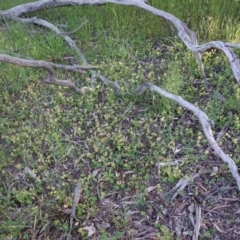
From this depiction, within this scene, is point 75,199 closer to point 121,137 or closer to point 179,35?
point 121,137

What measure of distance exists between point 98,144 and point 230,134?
1077 mm

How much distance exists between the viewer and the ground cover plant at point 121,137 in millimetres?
2918

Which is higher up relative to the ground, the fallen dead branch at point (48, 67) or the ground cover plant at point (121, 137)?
the fallen dead branch at point (48, 67)

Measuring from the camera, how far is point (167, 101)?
143 inches

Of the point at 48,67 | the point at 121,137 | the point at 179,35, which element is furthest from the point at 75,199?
the point at 179,35

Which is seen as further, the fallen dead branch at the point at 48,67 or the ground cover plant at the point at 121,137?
the fallen dead branch at the point at 48,67

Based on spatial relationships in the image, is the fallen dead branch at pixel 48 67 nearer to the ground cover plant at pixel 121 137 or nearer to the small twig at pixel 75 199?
the ground cover plant at pixel 121 137

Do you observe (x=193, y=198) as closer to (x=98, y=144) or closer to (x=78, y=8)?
(x=98, y=144)

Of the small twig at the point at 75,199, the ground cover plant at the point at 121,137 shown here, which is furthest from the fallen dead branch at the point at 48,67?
the small twig at the point at 75,199

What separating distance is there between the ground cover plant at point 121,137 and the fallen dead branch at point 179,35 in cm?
9

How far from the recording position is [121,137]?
3.40 m

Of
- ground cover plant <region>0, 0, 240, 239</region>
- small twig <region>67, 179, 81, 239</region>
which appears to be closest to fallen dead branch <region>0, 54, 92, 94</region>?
ground cover plant <region>0, 0, 240, 239</region>

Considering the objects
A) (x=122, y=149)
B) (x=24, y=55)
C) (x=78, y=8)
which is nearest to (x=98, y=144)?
(x=122, y=149)

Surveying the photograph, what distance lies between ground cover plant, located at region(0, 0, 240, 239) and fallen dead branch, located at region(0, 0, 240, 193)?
0.09 metres
